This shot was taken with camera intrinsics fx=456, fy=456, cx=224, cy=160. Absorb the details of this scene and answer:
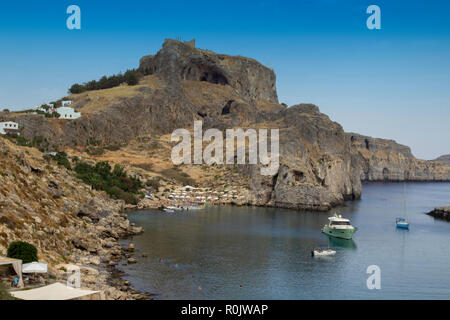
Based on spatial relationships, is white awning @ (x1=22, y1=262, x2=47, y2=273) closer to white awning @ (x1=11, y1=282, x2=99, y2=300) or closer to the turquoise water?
white awning @ (x1=11, y1=282, x2=99, y2=300)

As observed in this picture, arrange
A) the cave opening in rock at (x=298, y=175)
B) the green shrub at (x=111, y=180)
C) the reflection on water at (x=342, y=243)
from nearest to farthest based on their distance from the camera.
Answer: the reflection on water at (x=342, y=243)
the green shrub at (x=111, y=180)
the cave opening in rock at (x=298, y=175)

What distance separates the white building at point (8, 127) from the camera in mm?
122806

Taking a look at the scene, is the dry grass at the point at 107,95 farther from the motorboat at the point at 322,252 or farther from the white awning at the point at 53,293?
the white awning at the point at 53,293

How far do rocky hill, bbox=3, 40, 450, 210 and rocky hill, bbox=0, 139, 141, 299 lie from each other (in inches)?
2234

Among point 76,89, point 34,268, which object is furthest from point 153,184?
point 76,89

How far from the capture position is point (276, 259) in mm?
59562

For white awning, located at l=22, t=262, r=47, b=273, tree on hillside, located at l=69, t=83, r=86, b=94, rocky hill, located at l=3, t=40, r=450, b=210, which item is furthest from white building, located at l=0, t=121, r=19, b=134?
white awning, located at l=22, t=262, r=47, b=273

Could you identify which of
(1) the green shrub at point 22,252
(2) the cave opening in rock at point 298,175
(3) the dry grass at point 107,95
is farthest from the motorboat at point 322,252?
(3) the dry grass at point 107,95

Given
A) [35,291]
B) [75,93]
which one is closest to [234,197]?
[35,291]

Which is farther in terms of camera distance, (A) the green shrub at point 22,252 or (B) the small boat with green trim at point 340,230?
(B) the small boat with green trim at point 340,230

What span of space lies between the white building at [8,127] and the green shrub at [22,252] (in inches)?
3771

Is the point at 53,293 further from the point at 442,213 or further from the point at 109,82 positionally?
the point at 109,82

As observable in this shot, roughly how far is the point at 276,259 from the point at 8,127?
3737 inches

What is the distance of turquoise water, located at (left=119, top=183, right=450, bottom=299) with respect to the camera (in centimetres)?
4634
